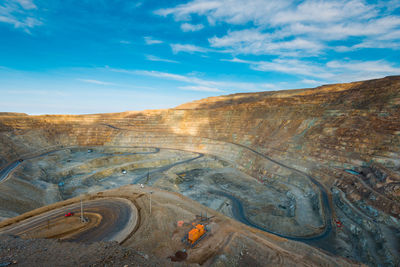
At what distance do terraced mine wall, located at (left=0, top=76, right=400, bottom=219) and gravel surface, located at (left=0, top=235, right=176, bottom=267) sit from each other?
3190 centimetres

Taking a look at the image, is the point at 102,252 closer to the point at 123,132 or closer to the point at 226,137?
the point at 226,137

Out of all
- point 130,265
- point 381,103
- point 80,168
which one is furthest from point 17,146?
point 381,103

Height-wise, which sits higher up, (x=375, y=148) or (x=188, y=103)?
(x=188, y=103)

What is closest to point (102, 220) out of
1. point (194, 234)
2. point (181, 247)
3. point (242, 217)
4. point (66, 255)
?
point (66, 255)

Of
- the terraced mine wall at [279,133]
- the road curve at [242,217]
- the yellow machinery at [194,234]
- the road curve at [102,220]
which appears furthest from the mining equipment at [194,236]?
the terraced mine wall at [279,133]

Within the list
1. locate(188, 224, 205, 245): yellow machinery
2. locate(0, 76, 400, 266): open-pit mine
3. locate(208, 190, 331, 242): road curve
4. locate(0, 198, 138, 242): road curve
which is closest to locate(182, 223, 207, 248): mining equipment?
locate(188, 224, 205, 245): yellow machinery

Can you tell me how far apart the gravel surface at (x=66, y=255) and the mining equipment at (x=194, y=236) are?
4.01 metres

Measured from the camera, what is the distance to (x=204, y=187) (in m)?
41.6

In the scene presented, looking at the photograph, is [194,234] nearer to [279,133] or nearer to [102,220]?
[102,220]

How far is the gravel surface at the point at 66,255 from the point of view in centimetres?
1036

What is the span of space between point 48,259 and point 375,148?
47.9 meters

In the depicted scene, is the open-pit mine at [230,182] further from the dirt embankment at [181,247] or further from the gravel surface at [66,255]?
the gravel surface at [66,255]

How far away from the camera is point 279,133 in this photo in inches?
2152

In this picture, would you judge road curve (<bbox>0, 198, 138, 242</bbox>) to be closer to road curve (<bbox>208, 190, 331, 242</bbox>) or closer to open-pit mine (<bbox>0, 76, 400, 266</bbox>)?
open-pit mine (<bbox>0, 76, 400, 266</bbox>)
